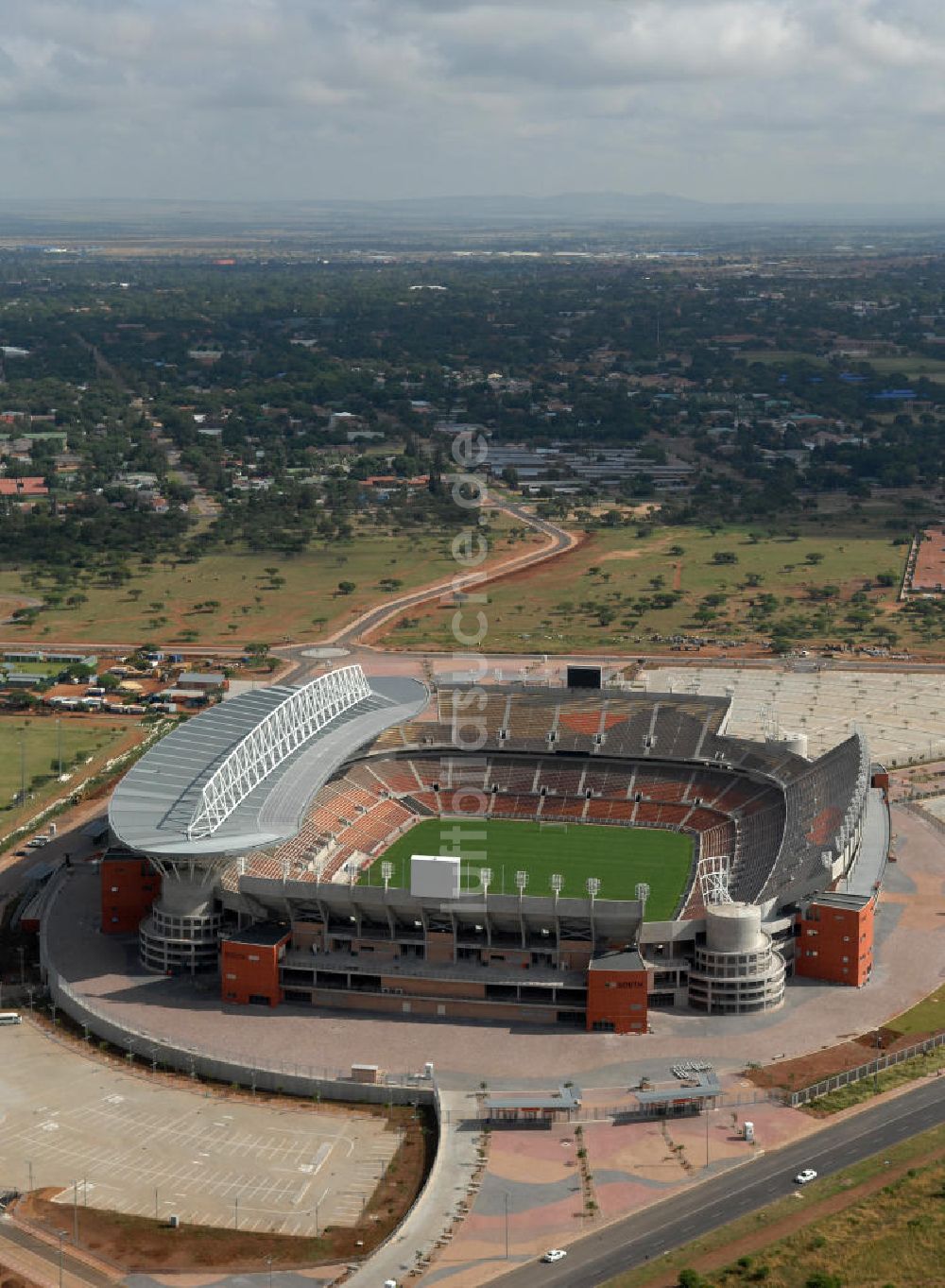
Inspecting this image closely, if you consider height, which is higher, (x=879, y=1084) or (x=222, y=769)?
(x=222, y=769)

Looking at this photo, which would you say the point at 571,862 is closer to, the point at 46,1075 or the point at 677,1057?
the point at 677,1057

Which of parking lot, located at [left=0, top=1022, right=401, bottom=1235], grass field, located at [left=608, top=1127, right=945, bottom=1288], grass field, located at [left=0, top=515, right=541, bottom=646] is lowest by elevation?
grass field, located at [left=0, top=515, right=541, bottom=646]

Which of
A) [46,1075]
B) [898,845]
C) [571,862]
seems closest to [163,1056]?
[46,1075]

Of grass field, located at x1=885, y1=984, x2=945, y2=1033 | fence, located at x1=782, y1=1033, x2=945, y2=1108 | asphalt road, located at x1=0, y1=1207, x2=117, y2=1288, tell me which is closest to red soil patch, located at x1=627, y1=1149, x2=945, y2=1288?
fence, located at x1=782, y1=1033, x2=945, y2=1108

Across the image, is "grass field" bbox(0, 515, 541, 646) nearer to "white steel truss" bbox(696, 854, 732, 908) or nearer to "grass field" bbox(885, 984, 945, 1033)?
"white steel truss" bbox(696, 854, 732, 908)

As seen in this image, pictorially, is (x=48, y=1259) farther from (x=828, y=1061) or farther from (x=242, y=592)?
(x=242, y=592)

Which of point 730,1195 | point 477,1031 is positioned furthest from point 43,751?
point 730,1195

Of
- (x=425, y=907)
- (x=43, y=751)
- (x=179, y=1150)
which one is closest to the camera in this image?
(x=179, y=1150)
